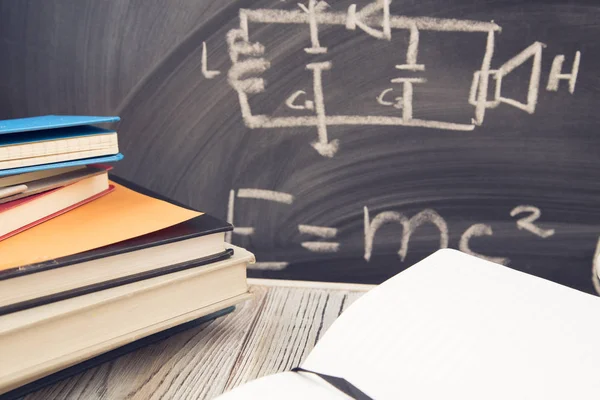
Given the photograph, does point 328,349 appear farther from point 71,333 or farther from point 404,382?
point 71,333

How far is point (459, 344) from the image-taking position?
36 cm

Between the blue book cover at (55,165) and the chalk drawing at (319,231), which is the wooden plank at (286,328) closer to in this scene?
the chalk drawing at (319,231)

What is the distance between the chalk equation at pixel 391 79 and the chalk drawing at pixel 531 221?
0.38 ft

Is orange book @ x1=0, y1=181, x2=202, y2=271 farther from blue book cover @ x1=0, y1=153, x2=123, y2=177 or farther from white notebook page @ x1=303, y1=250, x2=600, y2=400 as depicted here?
white notebook page @ x1=303, y1=250, x2=600, y2=400

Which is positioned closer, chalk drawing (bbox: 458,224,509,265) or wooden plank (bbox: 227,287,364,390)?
wooden plank (bbox: 227,287,364,390)

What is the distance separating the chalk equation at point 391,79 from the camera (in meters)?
0.62

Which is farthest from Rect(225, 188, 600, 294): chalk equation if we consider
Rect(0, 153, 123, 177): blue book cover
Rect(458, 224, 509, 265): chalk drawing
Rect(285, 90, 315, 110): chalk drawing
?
Rect(0, 153, 123, 177): blue book cover

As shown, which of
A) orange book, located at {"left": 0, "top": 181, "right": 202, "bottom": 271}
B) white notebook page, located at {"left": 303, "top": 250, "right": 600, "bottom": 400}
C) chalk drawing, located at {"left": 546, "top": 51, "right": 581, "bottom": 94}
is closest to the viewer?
white notebook page, located at {"left": 303, "top": 250, "right": 600, "bottom": 400}

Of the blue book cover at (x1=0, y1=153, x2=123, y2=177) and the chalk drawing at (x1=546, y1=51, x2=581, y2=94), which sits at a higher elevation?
the chalk drawing at (x1=546, y1=51, x2=581, y2=94)

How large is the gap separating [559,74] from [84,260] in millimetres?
530

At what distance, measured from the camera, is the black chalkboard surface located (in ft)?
2.06

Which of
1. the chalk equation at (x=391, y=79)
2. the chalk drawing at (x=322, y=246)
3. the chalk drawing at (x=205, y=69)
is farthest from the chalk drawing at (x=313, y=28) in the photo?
the chalk drawing at (x=322, y=246)

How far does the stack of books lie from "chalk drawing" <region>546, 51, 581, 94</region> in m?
0.39

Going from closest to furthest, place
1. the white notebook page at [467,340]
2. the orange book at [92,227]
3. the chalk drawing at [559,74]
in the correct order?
the white notebook page at [467,340], the orange book at [92,227], the chalk drawing at [559,74]
